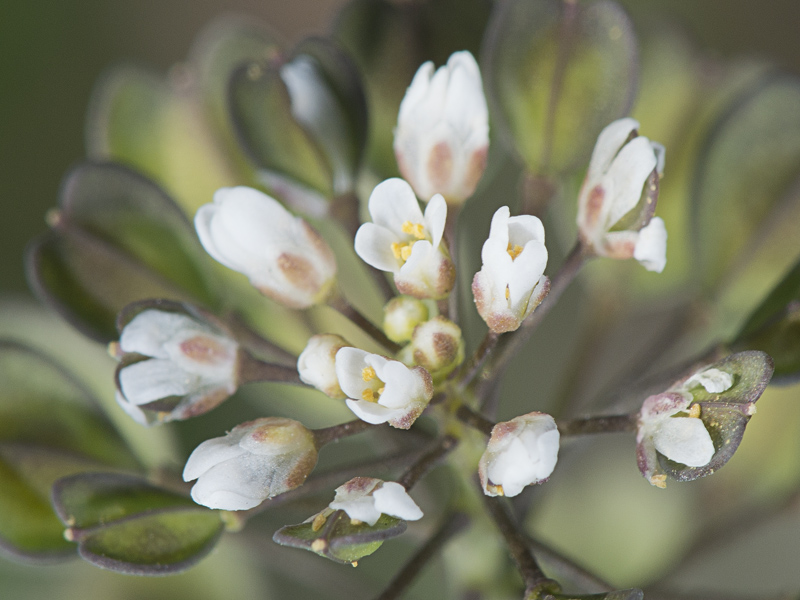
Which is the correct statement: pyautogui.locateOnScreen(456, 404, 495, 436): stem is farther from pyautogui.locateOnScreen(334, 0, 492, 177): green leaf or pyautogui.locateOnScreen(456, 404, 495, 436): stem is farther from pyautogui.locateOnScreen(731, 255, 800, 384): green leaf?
pyautogui.locateOnScreen(334, 0, 492, 177): green leaf

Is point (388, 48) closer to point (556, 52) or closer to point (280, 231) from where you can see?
point (556, 52)

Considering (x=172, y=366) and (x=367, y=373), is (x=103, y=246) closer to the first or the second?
(x=172, y=366)

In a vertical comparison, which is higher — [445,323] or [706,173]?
[706,173]

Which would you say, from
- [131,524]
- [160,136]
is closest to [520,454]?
[131,524]

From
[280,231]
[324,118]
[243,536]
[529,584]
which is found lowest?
[529,584]

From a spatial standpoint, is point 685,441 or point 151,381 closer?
point 685,441

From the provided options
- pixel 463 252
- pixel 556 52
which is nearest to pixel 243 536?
pixel 463 252

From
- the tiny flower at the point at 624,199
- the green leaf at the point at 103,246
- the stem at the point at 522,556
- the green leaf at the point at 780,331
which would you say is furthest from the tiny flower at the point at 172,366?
the green leaf at the point at 780,331
